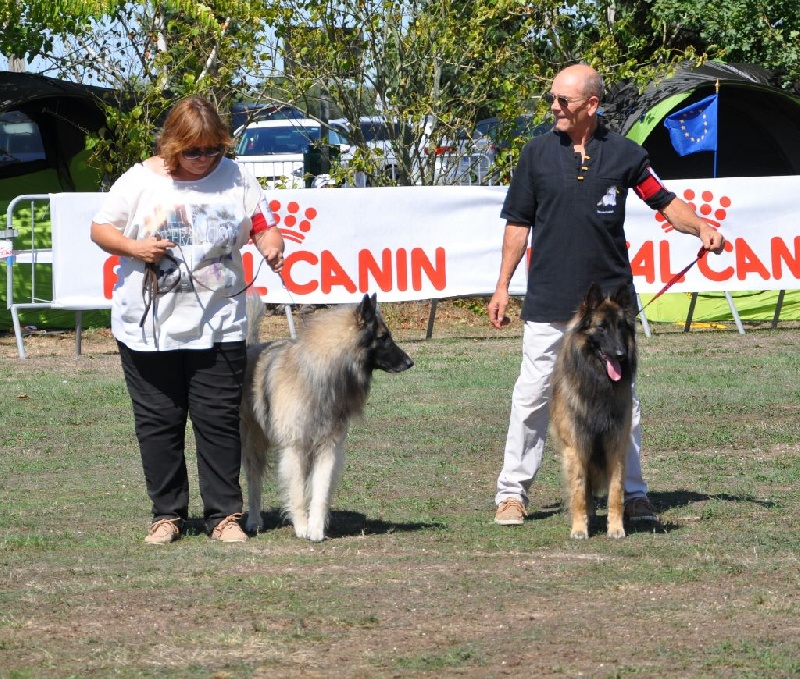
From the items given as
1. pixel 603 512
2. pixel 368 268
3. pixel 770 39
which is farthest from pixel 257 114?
pixel 603 512

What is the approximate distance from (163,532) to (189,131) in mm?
1866

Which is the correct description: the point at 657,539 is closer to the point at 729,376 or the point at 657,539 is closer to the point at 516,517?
the point at 516,517

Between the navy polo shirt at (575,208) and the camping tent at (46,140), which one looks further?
the camping tent at (46,140)

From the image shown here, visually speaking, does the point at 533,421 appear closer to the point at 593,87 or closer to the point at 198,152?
the point at 593,87

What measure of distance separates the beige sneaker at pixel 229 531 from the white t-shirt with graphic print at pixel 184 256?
86 cm

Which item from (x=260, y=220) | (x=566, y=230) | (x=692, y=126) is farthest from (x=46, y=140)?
(x=566, y=230)

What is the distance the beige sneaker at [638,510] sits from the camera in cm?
653

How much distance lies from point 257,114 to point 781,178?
690 cm

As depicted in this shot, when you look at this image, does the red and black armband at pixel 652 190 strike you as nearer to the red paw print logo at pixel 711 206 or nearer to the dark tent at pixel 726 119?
the red paw print logo at pixel 711 206

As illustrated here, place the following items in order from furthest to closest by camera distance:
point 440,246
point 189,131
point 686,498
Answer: point 440,246
point 686,498
point 189,131

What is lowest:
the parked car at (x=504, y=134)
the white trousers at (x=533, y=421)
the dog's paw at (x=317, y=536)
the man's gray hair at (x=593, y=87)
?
the dog's paw at (x=317, y=536)

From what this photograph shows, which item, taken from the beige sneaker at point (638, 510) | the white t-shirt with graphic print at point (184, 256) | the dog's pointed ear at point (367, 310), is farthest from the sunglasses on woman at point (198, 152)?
the beige sneaker at point (638, 510)

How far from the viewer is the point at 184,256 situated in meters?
5.89

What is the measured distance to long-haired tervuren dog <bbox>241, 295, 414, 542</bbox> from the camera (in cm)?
618
